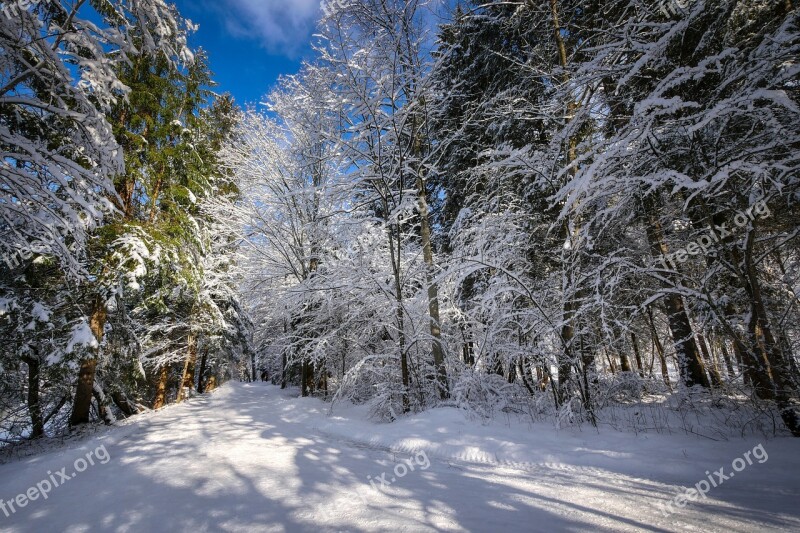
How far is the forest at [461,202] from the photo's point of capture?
11.9 feet

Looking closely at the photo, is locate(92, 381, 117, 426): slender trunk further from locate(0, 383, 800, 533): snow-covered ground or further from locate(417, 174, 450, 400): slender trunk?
locate(417, 174, 450, 400): slender trunk

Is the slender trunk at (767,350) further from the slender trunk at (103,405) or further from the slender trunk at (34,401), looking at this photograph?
the slender trunk at (34,401)

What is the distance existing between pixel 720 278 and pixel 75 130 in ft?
40.6

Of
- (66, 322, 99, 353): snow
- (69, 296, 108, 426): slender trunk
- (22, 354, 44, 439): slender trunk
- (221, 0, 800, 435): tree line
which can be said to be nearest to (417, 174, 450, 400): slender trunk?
(221, 0, 800, 435): tree line

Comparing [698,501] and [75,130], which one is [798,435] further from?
[75,130]

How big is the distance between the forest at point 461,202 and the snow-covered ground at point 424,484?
0.96 meters

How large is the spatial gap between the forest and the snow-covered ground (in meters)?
0.96

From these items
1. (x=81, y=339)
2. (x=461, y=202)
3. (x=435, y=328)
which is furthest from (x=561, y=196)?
(x=81, y=339)

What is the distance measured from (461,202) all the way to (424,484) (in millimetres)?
8796

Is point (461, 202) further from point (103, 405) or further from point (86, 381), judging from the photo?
point (103, 405)

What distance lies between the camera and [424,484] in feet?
10.3

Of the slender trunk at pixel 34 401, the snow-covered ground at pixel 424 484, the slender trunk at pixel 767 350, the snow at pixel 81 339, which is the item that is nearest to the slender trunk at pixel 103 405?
the slender trunk at pixel 34 401

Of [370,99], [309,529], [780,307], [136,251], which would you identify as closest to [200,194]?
[136,251]

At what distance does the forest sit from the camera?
11.9ft
